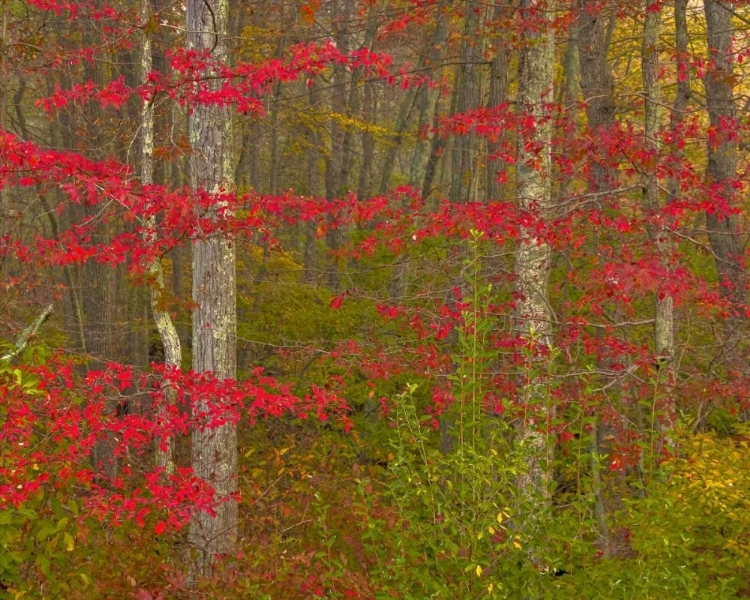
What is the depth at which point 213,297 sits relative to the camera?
7254 mm

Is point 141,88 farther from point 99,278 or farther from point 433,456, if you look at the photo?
point 99,278

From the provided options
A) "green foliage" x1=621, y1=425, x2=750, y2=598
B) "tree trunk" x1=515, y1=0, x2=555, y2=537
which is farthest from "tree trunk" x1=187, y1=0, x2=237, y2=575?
"green foliage" x1=621, y1=425, x2=750, y2=598

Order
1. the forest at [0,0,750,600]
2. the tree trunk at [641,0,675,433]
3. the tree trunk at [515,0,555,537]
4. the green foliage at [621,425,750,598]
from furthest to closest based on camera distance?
the tree trunk at [515,0,555,537] < the tree trunk at [641,0,675,433] < the green foliage at [621,425,750,598] < the forest at [0,0,750,600]

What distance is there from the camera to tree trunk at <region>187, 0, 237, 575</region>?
279 inches

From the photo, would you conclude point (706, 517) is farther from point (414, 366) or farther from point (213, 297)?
point (213, 297)

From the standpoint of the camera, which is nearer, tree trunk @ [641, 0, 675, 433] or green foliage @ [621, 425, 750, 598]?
green foliage @ [621, 425, 750, 598]

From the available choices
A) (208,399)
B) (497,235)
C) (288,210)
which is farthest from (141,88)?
(497,235)

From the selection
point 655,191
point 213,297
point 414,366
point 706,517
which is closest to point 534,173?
point 655,191

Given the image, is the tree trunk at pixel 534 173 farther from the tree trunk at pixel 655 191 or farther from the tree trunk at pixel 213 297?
the tree trunk at pixel 213 297

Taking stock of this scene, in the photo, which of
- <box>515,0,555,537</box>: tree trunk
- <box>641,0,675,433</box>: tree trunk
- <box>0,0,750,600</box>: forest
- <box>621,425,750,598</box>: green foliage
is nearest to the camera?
<box>0,0,750,600</box>: forest

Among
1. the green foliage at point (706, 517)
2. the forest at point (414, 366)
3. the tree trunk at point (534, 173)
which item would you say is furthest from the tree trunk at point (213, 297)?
the green foliage at point (706, 517)

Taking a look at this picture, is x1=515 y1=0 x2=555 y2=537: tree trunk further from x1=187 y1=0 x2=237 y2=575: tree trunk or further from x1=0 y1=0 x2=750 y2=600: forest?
x1=187 y1=0 x2=237 y2=575: tree trunk

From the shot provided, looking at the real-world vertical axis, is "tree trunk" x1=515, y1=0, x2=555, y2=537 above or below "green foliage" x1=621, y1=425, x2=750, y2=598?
above

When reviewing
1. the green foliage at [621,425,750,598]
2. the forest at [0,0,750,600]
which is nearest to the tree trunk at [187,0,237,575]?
the forest at [0,0,750,600]
